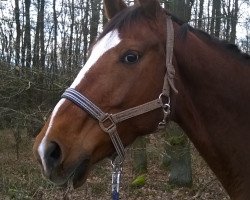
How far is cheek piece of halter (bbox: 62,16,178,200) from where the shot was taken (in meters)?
2.59

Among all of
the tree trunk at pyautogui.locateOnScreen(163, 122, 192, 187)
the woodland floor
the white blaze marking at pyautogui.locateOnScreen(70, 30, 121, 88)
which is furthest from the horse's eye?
the tree trunk at pyautogui.locateOnScreen(163, 122, 192, 187)

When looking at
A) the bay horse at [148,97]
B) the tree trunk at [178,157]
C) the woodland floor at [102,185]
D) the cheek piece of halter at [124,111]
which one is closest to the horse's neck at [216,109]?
the bay horse at [148,97]

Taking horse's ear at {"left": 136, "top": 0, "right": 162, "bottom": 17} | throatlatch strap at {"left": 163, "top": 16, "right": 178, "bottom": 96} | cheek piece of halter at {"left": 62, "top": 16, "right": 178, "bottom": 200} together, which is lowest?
cheek piece of halter at {"left": 62, "top": 16, "right": 178, "bottom": 200}

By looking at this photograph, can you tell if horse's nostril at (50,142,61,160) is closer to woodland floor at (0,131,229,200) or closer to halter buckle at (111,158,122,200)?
halter buckle at (111,158,122,200)

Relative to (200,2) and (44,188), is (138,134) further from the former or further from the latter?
(200,2)

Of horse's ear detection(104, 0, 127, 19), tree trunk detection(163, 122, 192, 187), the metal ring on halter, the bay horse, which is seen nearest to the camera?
the bay horse

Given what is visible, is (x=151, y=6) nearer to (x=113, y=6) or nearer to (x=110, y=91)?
(x=113, y=6)

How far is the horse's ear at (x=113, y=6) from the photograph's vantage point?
3.04 metres

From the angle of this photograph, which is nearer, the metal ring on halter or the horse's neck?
the metal ring on halter

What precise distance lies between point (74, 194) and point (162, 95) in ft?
22.1

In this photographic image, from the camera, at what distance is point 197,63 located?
9.61 ft

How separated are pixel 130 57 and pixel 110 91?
0.89ft

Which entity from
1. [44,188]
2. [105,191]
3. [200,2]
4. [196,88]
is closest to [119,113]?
[196,88]

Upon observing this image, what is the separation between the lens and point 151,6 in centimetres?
287
